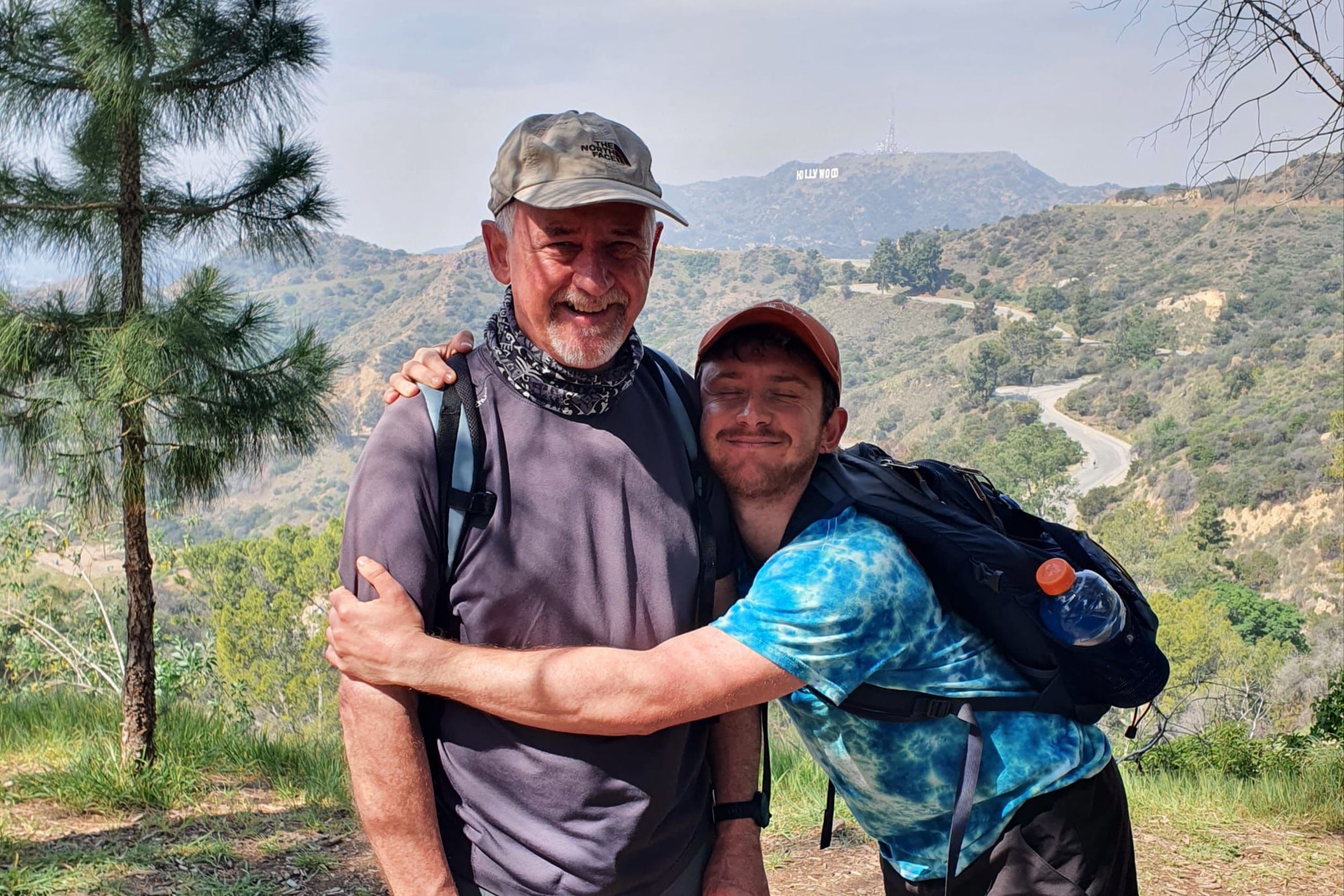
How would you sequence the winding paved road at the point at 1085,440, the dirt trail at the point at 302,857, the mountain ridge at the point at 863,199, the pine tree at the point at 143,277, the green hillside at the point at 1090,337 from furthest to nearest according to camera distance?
the mountain ridge at the point at 863,199 < the winding paved road at the point at 1085,440 < the green hillside at the point at 1090,337 < the pine tree at the point at 143,277 < the dirt trail at the point at 302,857

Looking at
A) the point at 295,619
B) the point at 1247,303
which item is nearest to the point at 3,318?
the point at 295,619

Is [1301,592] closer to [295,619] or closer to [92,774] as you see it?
[295,619]

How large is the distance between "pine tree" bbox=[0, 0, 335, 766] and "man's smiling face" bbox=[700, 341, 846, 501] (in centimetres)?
322

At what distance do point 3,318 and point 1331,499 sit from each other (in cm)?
3287

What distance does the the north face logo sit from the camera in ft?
4.87

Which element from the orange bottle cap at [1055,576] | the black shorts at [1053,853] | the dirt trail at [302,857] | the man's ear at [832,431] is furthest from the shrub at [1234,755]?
the man's ear at [832,431]

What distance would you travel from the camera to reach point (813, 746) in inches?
66.0

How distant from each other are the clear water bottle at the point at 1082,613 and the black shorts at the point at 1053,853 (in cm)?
24

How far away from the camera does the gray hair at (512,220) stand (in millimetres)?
1545

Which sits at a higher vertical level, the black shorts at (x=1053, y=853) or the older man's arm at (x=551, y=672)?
the older man's arm at (x=551, y=672)

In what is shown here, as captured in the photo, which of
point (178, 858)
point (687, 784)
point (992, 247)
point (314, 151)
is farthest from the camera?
point (992, 247)

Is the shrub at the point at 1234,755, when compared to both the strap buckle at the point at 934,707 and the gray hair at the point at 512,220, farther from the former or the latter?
the gray hair at the point at 512,220

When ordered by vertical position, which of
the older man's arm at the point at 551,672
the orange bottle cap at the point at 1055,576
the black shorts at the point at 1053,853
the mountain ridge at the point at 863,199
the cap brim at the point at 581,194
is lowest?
the black shorts at the point at 1053,853

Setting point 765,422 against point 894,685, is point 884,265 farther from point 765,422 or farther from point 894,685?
point 894,685
